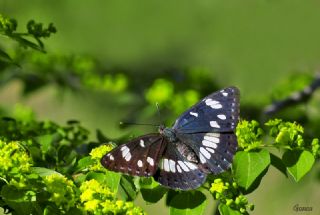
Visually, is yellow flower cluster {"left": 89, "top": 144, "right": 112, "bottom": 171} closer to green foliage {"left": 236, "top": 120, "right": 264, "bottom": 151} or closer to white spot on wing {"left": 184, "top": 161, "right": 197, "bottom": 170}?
white spot on wing {"left": 184, "top": 161, "right": 197, "bottom": 170}

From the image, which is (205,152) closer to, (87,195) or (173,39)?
(87,195)

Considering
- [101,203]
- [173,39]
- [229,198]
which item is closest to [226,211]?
[229,198]

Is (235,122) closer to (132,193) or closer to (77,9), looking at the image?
(132,193)

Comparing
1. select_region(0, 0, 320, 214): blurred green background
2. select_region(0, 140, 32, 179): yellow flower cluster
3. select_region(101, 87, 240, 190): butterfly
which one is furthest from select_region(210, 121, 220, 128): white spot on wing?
select_region(0, 0, 320, 214): blurred green background

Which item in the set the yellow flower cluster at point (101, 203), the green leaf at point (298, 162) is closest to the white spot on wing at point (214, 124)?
the green leaf at point (298, 162)

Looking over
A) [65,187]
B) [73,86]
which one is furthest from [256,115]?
[65,187]

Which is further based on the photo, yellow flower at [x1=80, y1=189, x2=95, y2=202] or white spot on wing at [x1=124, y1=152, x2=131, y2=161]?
white spot on wing at [x1=124, y1=152, x2=131, y2=161]
